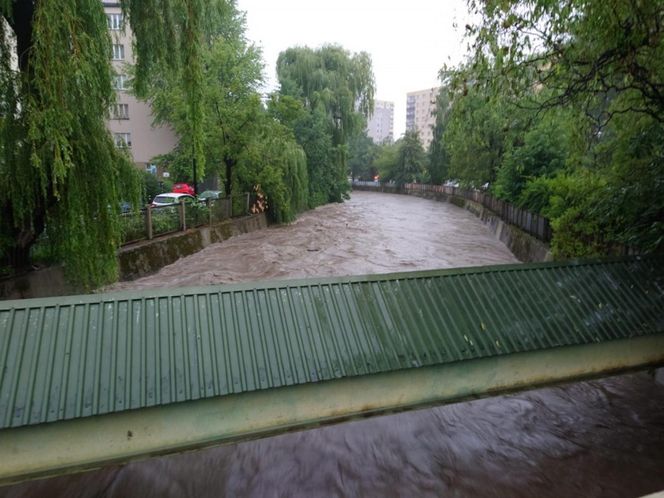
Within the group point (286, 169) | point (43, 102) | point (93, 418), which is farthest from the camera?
point (286, 169)

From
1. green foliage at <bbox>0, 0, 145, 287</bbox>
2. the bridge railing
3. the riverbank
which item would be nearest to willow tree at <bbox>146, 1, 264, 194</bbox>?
the riverbank

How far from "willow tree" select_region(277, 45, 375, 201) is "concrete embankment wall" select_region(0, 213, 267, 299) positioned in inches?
514

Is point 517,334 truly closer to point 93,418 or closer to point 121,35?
point 93,418

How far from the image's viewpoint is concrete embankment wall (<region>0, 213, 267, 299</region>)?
873cm

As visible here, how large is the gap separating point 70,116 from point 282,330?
4.89m

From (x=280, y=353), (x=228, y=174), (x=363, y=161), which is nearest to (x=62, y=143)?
(x=280, y=353)

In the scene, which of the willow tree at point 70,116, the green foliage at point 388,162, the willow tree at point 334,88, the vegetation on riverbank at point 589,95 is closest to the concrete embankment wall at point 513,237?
the vegetation on riverbank at point 589,95

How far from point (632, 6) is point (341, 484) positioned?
739cm

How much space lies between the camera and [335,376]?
14.6 feet

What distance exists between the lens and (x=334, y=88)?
36719 mm

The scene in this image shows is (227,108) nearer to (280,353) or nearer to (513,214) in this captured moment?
(513,214)

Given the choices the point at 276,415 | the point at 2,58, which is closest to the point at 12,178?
the point at 2,58

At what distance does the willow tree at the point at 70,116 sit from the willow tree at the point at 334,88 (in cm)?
2360

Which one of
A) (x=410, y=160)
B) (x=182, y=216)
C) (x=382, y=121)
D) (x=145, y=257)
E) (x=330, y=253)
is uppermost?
(x=382, y=121)
